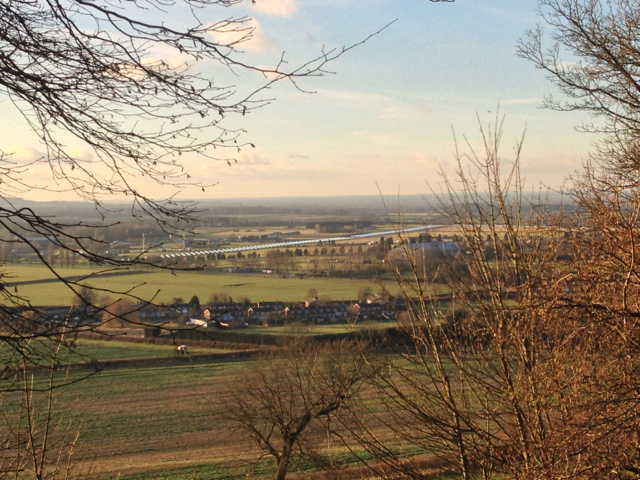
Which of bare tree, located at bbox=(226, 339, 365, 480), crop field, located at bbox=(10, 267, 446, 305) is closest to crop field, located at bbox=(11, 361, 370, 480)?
bare tree, located at bbox=(226, 339, 365, 480)

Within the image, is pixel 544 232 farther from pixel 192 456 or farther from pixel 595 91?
pixel 192 456

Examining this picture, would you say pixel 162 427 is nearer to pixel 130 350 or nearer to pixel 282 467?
pixel 282 467

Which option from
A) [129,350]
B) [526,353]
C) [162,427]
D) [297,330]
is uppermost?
[526,353]

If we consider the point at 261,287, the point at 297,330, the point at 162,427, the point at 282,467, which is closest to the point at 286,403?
the point at 282,467

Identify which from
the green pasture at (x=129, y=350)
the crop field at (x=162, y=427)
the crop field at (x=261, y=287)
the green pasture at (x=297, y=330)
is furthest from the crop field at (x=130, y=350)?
the crop field at (x=261, y=287)

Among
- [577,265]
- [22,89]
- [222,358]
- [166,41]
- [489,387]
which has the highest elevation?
[166,41]

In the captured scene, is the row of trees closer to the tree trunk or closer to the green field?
the tree trunk

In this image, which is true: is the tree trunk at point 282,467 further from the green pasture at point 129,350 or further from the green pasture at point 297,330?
the green pasture at point 129,350

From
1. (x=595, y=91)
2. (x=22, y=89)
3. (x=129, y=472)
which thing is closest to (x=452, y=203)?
(x=22, y=89)
